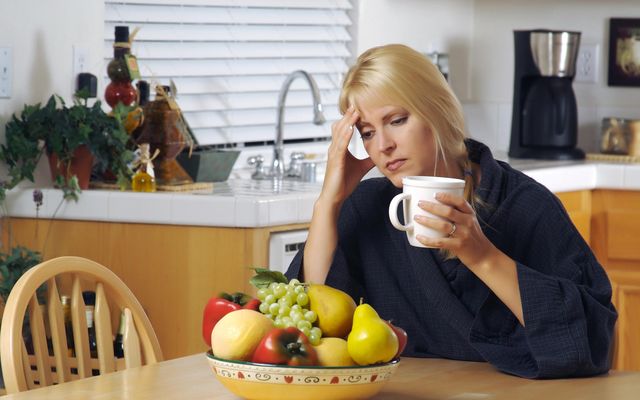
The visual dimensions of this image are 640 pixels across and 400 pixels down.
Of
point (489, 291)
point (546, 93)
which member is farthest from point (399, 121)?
point (546, 93)

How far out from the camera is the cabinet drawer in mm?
3736

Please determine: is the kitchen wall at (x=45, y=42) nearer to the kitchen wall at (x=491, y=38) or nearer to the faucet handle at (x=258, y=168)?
the faucet handle at (x=258, y=168)

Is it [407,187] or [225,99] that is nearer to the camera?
[407,187]

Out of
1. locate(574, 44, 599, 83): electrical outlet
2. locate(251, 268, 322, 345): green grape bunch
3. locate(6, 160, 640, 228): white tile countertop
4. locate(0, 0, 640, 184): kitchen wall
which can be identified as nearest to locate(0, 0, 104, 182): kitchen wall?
locate(6, 160, 640, 228): white tile countertop

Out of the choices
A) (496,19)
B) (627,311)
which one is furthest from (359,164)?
(496,19)

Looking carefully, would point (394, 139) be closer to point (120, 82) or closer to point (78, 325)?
point (78, 325)

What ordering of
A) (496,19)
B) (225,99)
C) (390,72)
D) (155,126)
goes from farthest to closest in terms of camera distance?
(496,19) < (225,99) < (155,126) < (390,72)

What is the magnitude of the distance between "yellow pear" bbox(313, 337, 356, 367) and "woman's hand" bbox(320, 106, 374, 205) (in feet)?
2.01

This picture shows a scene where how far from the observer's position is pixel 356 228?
205 centimetres

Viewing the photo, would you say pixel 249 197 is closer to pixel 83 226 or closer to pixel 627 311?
pixel 83 226

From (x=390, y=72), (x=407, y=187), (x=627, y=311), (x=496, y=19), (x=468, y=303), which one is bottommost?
(x=627, y=311)

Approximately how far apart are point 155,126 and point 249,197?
0.39 metres

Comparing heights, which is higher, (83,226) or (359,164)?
(359,164)

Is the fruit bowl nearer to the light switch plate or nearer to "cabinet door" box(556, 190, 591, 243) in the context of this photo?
the light switch plate
